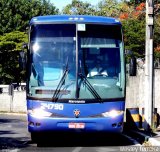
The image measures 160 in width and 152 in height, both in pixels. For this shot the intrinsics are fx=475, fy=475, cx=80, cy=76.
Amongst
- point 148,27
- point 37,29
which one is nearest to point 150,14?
point 148,27

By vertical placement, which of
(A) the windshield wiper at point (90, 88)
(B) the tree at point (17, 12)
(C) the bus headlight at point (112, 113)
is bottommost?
(C) the bus headlight at point (112, 113)

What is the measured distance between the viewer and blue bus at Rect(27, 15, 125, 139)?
12.6 meters

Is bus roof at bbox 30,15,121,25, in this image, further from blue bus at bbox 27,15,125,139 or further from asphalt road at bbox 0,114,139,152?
asphalt road at bbox 0,114,139,152

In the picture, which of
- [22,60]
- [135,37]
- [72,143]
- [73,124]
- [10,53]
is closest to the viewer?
[73,124]

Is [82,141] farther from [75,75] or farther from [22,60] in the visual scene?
[22,60]

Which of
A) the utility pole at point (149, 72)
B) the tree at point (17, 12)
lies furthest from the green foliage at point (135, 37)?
the utility pole at point (149, 72)

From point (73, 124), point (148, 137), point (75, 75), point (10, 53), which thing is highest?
point (75, 75)

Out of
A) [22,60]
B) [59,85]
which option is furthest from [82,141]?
[22,60]

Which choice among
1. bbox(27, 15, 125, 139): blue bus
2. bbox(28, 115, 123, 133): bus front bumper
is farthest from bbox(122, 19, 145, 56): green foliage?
bbox(28, 115, 123, 133): bus front bumper

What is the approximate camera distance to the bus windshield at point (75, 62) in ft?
41.8

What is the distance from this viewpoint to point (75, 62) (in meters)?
12.9

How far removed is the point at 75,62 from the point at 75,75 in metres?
0.38

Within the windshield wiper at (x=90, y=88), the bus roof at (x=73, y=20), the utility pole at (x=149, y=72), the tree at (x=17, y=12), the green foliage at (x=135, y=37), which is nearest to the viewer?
the windshield wiper at (x=90, y=88)

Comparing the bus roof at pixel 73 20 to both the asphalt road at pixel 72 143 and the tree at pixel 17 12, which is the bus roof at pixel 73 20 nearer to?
the asphalt road at pixel 72 143
